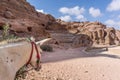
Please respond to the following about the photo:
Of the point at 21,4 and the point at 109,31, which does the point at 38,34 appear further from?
the point at 109,31

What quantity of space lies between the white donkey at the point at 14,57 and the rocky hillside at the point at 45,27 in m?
16.6

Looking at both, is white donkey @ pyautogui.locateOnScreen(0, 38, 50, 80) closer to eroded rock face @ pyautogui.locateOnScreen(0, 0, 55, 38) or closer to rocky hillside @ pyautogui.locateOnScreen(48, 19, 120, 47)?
eroded rock face @ pyautogui.locateOnScreen(0, 0, 55, 38)

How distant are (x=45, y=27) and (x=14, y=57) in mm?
33902

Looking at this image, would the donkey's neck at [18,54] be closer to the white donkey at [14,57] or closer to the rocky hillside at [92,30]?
the white donkey at [14,57]

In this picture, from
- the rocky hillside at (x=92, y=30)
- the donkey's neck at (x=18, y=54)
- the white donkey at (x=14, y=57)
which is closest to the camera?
the white donkey at (x=14, y=57)

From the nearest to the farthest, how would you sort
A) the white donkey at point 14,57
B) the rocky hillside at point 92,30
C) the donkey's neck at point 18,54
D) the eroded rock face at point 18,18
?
the white donkey at point 14,57
the donkey's neck at point 18,54
the eroded rock face at point 18,18
the rocky hillside at point 92,30

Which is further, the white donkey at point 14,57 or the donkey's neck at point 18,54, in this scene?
the donkey's neck at point 18,54

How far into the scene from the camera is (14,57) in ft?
12.8

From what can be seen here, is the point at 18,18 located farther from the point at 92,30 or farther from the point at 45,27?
the point at 92,30

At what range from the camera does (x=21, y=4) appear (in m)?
30.1

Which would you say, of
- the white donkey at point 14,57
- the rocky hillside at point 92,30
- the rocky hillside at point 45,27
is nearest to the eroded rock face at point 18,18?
the rocky hillside at point 45,27

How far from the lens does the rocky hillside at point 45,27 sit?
24.5 m

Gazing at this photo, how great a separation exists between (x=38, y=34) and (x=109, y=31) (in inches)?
1144

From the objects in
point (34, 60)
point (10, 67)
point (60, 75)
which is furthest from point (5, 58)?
point (60, 75)
